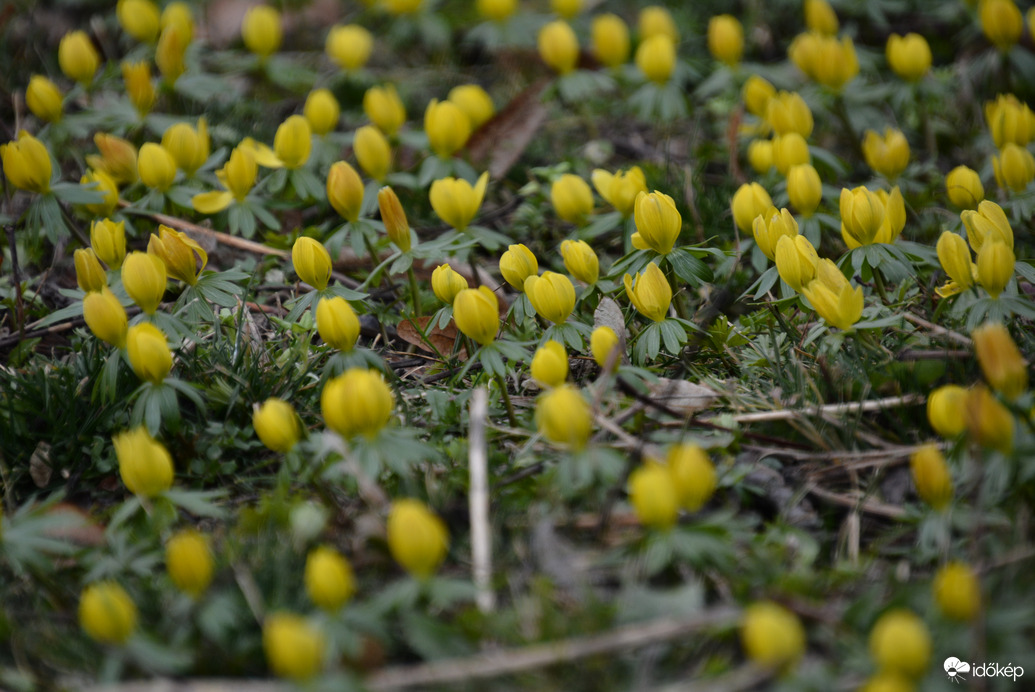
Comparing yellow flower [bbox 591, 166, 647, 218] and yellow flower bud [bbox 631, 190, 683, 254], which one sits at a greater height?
yellow flower bud [bbox 631, 190, 683, 254]

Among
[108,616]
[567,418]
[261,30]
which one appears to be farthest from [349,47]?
[108,616]

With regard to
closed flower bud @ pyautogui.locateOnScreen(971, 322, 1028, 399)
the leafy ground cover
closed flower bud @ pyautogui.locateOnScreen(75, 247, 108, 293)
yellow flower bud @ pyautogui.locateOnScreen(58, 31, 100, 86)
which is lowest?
the leafy ground cover

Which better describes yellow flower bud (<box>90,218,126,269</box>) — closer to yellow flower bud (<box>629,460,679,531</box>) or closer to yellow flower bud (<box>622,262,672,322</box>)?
yellow flower bud (<box>622,262,672,322</box>)

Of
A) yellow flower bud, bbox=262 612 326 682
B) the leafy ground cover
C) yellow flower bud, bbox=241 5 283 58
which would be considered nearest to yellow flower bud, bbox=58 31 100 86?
the leafy ground cover

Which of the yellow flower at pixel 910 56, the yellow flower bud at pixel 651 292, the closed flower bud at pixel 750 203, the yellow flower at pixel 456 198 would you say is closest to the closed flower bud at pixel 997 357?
the yellow flower bud at pixel 651 292

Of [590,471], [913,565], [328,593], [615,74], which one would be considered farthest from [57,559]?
[615,74]

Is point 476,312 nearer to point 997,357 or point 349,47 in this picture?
point 997,357
